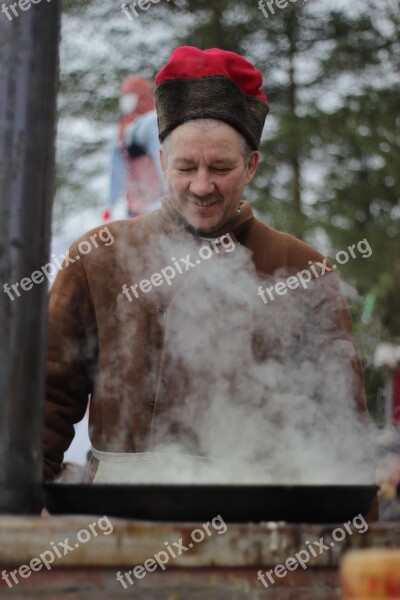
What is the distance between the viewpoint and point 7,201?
1.61 m

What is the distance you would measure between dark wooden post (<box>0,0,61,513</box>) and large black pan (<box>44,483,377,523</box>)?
12cm

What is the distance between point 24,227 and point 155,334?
3.06ft

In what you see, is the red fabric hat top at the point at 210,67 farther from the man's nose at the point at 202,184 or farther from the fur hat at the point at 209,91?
the man's nose at the point at 202,184

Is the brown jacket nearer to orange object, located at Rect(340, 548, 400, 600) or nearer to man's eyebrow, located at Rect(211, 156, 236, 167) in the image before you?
man's eyebrow, located at Rect(211, 156, 236, 167)

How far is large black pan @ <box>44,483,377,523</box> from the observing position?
1.51m

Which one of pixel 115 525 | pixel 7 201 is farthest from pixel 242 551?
pixel 7 201

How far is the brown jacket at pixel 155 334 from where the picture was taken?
2.43 metres

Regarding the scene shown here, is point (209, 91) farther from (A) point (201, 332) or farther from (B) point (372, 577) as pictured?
(B) point (372, 577)

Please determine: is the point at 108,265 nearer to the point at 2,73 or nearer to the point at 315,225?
the point at 2,73

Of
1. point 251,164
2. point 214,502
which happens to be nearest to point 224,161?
point 251,164

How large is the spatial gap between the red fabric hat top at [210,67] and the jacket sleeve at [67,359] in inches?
26.1

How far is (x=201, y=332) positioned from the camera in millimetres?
2480

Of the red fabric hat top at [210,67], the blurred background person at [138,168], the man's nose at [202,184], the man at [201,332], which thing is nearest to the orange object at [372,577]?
the man at [201,332]

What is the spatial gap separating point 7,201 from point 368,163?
39.9 feet
